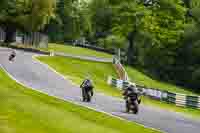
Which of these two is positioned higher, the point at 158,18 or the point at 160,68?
the point at 158,18

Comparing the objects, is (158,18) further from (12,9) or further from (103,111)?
(103,111)

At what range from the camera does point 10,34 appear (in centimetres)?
9525

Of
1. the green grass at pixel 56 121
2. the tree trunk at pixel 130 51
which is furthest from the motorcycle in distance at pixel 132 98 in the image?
the tree trunk at pixel 130 51

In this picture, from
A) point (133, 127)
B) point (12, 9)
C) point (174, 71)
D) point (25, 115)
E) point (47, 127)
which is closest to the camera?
point (47, 127)

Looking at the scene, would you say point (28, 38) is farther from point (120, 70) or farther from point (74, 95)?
point (74, 95)

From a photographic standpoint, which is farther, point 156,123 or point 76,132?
point 156,123

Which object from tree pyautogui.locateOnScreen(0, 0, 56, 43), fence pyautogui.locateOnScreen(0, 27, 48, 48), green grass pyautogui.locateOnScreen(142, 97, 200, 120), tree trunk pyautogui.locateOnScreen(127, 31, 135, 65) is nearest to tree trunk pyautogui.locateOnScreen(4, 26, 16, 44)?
fence pyautogui.locateOnScreen(0, 27, 48, 48)

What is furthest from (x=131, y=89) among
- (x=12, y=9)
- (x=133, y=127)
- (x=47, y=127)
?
(x=12, y=9)

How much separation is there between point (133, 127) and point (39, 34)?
76178 millimetres

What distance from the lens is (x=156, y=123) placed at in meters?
26.9

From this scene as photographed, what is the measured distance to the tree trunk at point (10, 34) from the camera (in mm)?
93438

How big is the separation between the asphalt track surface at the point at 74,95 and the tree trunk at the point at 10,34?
70.3 ft

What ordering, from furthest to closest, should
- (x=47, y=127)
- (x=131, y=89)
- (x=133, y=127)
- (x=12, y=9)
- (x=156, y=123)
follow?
(x=12, y=9) → (x=131, y=89) → (x=156, y=123) → (x=133, y=127) → (x=47, y=127)

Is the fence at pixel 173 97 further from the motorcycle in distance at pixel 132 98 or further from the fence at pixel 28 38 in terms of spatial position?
the fence at pixel 28 38
